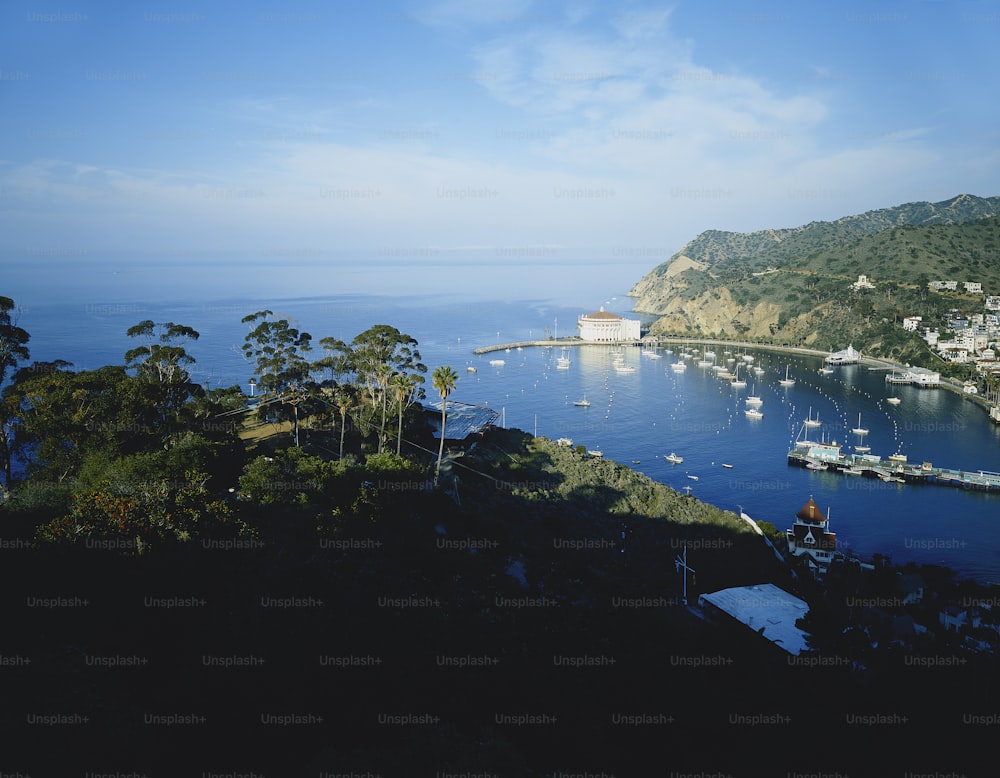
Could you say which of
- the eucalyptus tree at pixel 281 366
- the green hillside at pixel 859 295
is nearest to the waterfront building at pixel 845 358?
the green hillside at pixel 859 295

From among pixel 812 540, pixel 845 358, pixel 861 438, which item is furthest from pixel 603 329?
pixel 812 540

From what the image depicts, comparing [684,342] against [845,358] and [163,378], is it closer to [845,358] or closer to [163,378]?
[845,358]

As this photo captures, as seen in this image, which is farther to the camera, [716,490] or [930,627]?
[716,490]

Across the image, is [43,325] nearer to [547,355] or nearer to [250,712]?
[547,355]

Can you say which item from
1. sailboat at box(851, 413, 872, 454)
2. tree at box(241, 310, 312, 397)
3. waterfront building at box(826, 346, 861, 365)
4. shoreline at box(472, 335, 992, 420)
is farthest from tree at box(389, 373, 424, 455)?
waterfront building at box(826, 346, 861, 365)

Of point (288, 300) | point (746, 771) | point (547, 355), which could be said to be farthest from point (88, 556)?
point (288, 300)

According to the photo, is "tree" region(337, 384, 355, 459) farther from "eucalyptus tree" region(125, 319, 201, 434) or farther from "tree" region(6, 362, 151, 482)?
"tree" region(6, 362, 151, 482)
